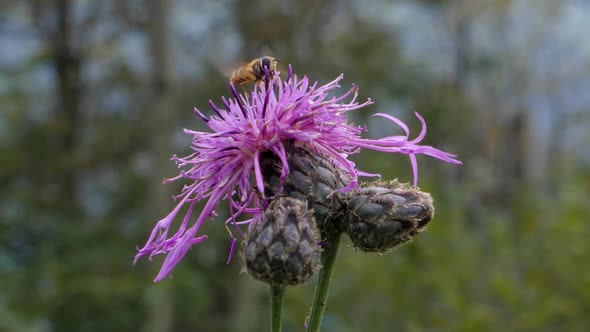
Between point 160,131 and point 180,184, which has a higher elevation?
point 160,131

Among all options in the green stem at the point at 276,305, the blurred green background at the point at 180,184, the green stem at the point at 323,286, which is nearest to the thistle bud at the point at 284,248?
the green stem at the point at 276,305

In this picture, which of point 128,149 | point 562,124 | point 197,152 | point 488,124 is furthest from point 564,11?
point 197,152

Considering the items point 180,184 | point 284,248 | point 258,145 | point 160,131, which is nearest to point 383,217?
point 284,248

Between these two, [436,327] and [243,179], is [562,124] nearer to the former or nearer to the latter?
[436,327]

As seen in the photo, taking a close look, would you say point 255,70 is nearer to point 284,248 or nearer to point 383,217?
point 383,217

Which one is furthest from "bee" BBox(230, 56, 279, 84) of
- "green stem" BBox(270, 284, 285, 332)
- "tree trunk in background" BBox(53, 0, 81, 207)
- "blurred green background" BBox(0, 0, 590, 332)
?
"tree trunk in background" BBox(53, 0, 81, 207)

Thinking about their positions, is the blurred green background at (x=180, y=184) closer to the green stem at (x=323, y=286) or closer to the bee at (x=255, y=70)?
the bee at (x=255, y=70)

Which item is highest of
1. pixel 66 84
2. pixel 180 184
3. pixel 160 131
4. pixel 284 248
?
pixel 284 248
